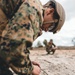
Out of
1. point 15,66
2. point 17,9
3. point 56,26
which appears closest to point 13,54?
point 15,66

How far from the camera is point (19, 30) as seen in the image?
2.59m

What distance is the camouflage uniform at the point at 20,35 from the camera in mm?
2578

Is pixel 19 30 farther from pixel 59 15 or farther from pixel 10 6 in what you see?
pixel 59 15

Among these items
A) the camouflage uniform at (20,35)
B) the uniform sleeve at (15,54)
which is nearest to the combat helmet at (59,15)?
the camouflage uniform at (20,35)

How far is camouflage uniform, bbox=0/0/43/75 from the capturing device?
2.58 metres

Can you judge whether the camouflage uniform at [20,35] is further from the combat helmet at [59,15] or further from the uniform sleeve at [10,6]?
the combat helmet at [59,15]

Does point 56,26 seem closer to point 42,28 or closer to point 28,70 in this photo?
point 42,28

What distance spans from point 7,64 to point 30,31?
0.34m

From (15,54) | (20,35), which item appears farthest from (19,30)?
(15,54)

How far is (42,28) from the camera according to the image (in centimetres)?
294

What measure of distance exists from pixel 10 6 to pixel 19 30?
252mm

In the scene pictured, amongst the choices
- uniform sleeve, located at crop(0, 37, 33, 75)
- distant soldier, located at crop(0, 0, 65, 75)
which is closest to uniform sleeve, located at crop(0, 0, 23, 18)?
distant soldier, located at crop(0, 0, 65, 75)

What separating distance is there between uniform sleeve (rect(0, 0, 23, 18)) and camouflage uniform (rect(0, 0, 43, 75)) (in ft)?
0.13

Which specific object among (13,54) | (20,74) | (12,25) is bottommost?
(20,74)
